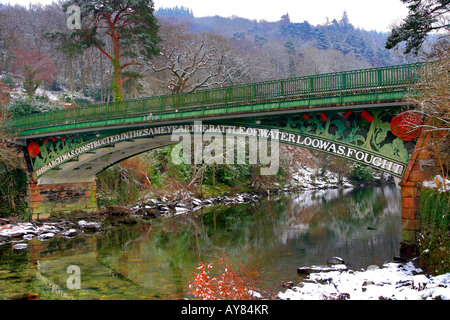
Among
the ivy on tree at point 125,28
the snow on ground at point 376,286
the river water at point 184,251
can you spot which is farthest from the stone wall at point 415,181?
the ivy on tree at point 125,28

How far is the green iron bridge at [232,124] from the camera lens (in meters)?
16.8

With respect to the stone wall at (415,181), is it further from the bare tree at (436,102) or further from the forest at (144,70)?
the forest at (144,70)

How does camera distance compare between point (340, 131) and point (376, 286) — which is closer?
point (376, 286)

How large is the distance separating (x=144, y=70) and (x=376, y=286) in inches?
1843

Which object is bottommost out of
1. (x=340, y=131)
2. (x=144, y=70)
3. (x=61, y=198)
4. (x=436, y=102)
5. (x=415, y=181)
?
(x=61, y=198)

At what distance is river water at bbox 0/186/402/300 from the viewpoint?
16891 mm

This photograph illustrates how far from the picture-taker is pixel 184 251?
2292cm

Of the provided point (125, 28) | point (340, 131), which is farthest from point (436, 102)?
point (125, 28)

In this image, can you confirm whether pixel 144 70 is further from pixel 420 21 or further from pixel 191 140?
pixel 420 21

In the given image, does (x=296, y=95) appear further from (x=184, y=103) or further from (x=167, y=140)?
(x=167, y=140)

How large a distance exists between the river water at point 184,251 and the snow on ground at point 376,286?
5.36 feet

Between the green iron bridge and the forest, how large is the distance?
9.15 ft

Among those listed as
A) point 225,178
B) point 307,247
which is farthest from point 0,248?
point 225,178

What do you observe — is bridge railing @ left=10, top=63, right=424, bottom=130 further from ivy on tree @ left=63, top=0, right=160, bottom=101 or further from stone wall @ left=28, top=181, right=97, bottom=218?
ivy on tree @ left=63, top=0, right=160, bottom=101
